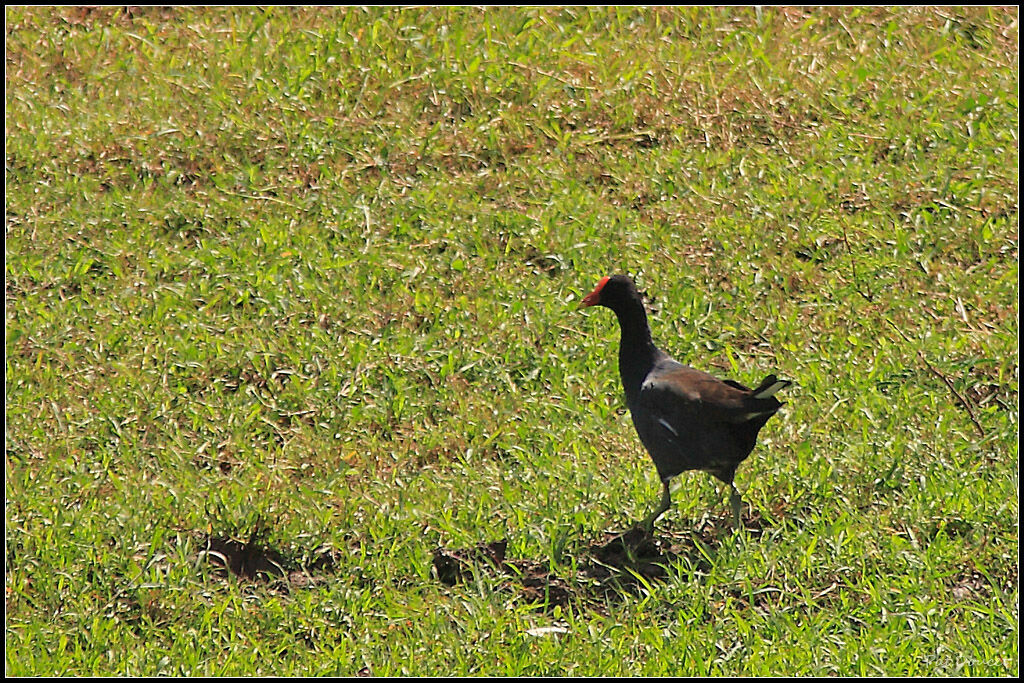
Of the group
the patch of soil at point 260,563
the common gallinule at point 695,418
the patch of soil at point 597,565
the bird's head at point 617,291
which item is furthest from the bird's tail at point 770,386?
the patch of soil at point 260,563

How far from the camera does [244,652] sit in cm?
468

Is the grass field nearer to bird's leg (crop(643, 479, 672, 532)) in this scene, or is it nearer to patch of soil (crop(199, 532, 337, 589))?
patch of soil (crop(199, 532, 337, 589))

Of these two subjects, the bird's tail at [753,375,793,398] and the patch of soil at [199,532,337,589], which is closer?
the bird's tail at [753,375,793,398]

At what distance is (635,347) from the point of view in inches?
215

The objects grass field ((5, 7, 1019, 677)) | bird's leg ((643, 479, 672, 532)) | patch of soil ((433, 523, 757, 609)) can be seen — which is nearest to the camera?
grass field ((5, 7, 1019, 677))

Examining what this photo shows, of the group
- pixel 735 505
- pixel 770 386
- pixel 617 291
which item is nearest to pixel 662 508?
pixel 735 505

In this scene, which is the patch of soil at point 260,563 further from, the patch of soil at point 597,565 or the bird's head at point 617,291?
the bird's head at point 617,291

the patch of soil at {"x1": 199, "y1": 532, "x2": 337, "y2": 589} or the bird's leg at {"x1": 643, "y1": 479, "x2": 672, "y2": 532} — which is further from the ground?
the bird's leg at {"x1": 643, "y1": 479, "x2": 672, "y2": 532}

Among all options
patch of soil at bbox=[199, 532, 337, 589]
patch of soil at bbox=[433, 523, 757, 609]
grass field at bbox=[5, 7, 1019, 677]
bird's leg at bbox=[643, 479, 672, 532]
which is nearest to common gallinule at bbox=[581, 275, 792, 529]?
bird's leg at bbox=[643, 479, 672, 532]

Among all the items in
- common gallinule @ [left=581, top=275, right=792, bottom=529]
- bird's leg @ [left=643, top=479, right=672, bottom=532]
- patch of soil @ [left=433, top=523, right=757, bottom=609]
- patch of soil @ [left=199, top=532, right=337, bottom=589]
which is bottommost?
patch of soil @ [left=199, top=532, right=337, bottom=589]

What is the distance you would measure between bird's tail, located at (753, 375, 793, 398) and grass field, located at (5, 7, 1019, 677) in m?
0.60

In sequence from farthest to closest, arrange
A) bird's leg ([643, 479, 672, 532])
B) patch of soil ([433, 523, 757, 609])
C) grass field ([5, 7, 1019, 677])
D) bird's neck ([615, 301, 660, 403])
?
1. bird's neck ([615, 301, 660, 403])
2. bird's leg ([643, 479, 672, 532])
3. patch of soil ([433, 523, 757, 609])
4. grass field ([5, 7, 1019, 677])

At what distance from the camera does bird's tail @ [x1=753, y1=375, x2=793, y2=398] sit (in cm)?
469

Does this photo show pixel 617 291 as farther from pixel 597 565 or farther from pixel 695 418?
pixel 597 565
